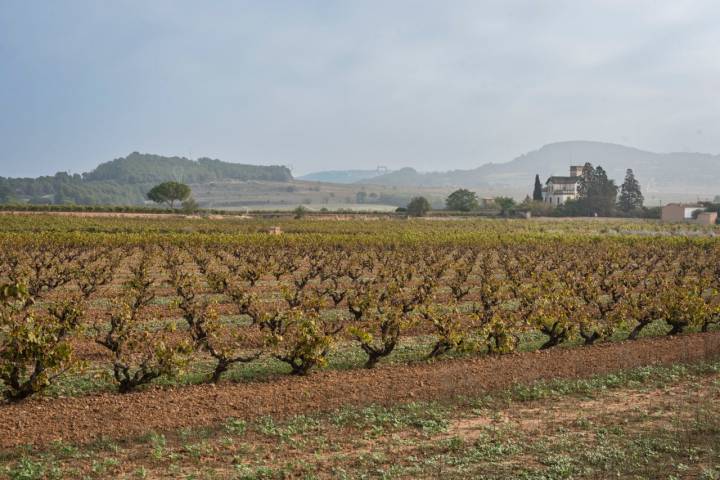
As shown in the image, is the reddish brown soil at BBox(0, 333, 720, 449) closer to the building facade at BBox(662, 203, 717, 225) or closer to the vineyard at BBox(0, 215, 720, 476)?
the vineyard at BBox(0, 215, 720, 476)

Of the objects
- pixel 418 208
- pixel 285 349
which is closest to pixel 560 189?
pixel 418 208

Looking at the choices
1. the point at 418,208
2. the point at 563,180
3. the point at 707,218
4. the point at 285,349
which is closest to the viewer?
the point at 285,349

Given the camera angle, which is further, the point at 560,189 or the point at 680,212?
the point at 560,189

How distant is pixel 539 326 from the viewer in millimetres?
15273

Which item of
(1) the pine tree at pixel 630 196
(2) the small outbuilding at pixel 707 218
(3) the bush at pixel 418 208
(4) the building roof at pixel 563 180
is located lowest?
(2) the small outbuilding at pixel 707 218

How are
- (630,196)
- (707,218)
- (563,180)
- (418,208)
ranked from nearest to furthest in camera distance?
(707,218)
(418,208)
(630,196)
(563,180)

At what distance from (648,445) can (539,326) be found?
628cm

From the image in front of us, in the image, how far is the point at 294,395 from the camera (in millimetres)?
11344

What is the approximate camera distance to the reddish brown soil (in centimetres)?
979

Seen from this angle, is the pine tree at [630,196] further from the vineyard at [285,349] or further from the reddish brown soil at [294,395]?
the reddish brown soil at [294,395]

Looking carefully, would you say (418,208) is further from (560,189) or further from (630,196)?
(560,189)

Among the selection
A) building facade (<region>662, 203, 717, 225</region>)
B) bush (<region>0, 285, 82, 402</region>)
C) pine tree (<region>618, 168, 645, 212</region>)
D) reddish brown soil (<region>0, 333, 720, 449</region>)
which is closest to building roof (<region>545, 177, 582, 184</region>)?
pine tree (<region>618, 168, 645, 212</region>)

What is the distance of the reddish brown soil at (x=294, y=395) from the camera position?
979 cm

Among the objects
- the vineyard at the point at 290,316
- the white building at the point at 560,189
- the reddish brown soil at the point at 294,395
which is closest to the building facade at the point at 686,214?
the white building at the point at 560,189
